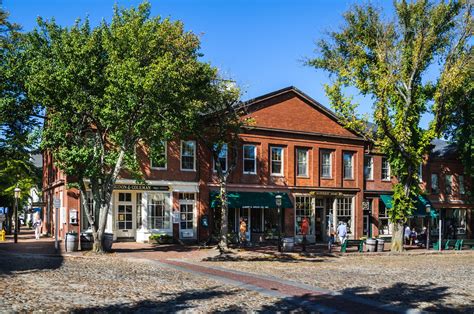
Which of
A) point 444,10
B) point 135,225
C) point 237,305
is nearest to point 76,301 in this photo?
point 237,305

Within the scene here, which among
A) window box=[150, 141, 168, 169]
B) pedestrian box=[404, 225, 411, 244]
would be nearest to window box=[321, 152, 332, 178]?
pedestrian box=[404, 225, 411, 244]

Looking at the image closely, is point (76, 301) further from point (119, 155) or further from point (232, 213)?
point (232, 213)

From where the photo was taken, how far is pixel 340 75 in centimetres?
3089

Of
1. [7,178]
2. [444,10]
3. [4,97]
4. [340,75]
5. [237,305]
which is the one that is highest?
[444,10]

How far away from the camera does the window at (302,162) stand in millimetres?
37438

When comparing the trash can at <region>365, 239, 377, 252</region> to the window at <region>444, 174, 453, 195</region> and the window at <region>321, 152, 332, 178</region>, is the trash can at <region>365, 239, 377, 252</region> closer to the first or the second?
the window at <region>321, 152, 332, 178</region>

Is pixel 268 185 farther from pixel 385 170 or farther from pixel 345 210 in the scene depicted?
pixel 385 170

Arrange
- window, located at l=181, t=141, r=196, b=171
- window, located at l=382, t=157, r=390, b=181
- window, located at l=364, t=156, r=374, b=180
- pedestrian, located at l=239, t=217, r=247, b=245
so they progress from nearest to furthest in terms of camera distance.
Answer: pedestrian, located at l=239, t=217, r=247, b=245 < window, located at l=181, t=141, r=196, b=171 < window, located at l=364, t=156, r=374, b=180 < window, located at l=382, t=157, r=390, b=181

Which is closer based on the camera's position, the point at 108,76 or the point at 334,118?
the point at 108,76

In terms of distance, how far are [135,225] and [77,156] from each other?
8.73m

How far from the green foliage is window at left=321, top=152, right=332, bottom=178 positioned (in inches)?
239

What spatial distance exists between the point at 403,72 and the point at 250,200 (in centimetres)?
1145

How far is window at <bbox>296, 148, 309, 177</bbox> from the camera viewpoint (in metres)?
37.4

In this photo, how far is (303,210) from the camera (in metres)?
37.3
